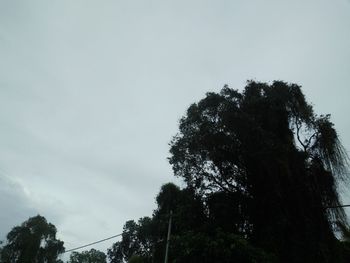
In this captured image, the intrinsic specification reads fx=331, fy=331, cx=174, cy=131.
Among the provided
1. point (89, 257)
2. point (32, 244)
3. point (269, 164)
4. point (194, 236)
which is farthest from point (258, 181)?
point (89, 257)

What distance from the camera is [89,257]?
64500mm

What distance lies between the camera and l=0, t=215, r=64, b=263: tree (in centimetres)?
4016

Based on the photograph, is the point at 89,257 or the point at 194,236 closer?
the point at 194,236

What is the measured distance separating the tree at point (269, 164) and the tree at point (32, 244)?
27463 millimetres

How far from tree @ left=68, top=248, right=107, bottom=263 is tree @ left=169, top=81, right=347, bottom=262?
4932 cm

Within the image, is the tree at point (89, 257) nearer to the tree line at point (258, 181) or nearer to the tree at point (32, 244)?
the tree at point (32, 244)

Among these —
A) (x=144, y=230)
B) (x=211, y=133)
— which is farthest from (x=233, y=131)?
(x=144, y=230)

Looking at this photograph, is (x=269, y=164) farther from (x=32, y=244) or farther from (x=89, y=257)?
(x=89, y=257)

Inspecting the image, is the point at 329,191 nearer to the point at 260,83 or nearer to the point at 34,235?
the point at 260,83

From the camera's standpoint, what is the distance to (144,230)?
35000mm

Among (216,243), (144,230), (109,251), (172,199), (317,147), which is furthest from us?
(109,251)

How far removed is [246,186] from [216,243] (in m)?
5.82

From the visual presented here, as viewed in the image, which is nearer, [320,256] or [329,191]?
[320,256]

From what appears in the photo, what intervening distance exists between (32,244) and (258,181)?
32.3m
